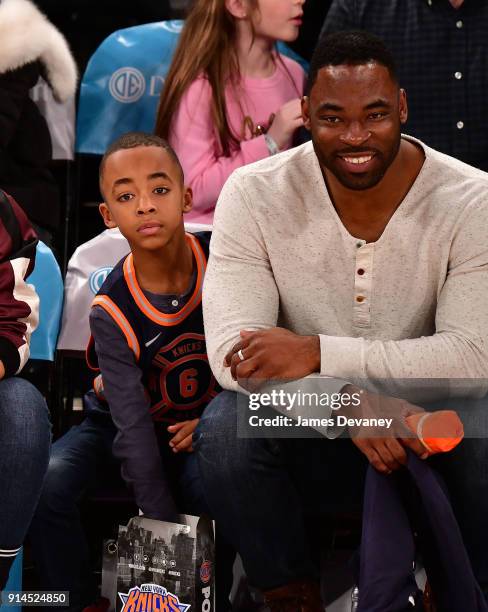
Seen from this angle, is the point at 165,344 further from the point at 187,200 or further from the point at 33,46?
the point at 33,46

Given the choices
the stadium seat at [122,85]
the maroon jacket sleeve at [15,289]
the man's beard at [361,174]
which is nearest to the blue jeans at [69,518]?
the maroon jacket sleeve at [15,289]

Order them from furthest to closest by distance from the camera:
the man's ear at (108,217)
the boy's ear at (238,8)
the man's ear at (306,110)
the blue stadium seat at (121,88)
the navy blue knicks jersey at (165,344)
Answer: the blue stadium seat at (121,88), the boy's ear at (238,8), the man's ear at (108,217), the navy blue knicks jersey at (165,344), the man's ear at (306,110)

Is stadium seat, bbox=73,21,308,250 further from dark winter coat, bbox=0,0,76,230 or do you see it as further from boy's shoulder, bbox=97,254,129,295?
boy's shoulder, bbox=97,254,129,295

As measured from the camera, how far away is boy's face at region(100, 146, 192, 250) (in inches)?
91.0

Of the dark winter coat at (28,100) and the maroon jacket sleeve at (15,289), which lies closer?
the maroon jacket sleeve at (15,289)

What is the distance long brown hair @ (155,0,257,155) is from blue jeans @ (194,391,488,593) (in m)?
1.21

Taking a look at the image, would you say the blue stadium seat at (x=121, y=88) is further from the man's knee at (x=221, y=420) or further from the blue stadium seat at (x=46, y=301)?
the man's knee at (x=221, y=420)

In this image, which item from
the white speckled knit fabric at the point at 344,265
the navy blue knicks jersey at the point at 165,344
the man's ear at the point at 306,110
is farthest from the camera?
the navy blue knicks jersey at the point at 165,344

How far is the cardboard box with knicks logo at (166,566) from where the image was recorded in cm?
202

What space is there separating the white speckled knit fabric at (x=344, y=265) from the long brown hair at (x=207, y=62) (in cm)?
87

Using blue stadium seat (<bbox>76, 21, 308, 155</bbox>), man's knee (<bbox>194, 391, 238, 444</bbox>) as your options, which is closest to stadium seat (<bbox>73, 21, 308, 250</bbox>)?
blue stadium seat (<bbox>76, 21, 308, 155</bbox>)

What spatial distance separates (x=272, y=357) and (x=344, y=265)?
0.33m

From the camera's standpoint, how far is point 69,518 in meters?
2.32

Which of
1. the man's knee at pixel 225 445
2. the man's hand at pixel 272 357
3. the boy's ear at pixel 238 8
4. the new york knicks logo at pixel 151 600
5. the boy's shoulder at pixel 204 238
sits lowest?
the new york knicks logo at pixel 151 600
